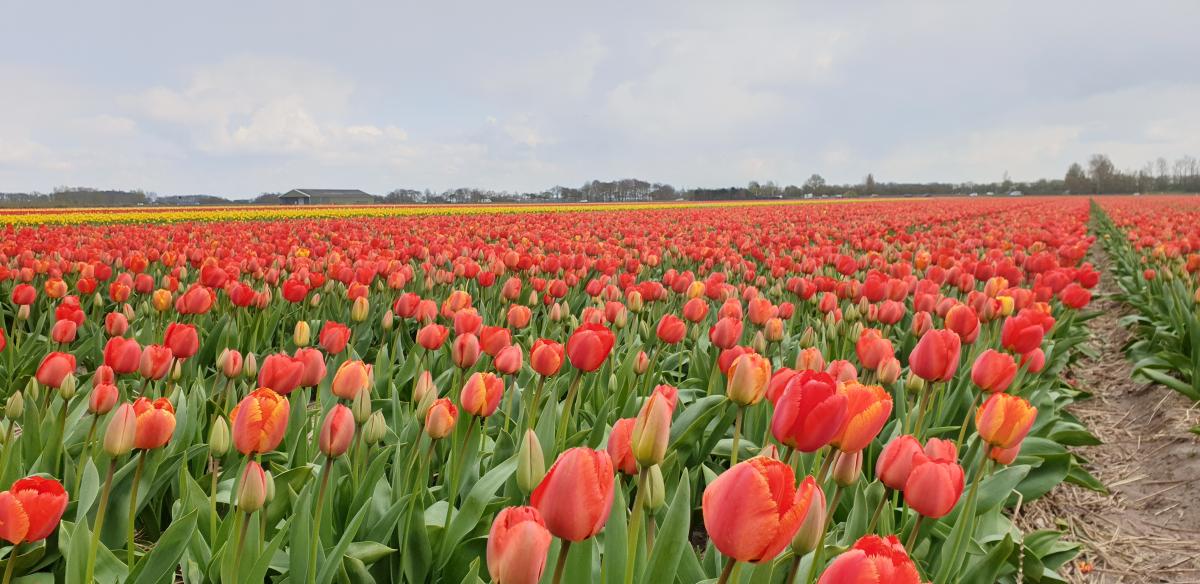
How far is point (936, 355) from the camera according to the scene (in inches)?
79.7

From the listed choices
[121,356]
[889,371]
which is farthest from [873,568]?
[121,356]

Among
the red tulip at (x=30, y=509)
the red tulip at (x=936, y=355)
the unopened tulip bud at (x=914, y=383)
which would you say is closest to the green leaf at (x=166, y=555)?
the red tulip at (x=30, y=509)

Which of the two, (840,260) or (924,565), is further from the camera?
(840,260)

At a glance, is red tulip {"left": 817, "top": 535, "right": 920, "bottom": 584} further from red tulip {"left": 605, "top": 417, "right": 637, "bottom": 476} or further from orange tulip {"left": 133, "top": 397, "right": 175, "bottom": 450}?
orange tulip {"left": 133, "top": 397, "right": 175, "bottom": 450}

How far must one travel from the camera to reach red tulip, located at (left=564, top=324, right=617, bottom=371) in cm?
197

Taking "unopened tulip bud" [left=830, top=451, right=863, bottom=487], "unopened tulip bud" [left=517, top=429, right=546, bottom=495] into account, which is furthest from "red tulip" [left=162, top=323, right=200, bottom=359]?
"unopened tulip bud" [left=830, top=451, right=863, bottom=487]

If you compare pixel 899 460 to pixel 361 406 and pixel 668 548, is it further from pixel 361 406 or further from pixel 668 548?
pixel 361 406

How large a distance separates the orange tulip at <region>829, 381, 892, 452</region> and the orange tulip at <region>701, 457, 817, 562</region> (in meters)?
0.46

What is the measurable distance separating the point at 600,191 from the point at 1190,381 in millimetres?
72999

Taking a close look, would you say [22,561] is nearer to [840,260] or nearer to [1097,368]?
[840,260]

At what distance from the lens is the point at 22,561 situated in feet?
5.99

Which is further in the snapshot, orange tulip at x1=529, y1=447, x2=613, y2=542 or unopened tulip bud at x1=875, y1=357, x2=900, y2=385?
unopened tulip bud at x1=875, y1=357, x2=900, y2=385

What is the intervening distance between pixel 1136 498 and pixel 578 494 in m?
3.72

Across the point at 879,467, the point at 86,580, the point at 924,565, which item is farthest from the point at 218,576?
the point at 924,565
